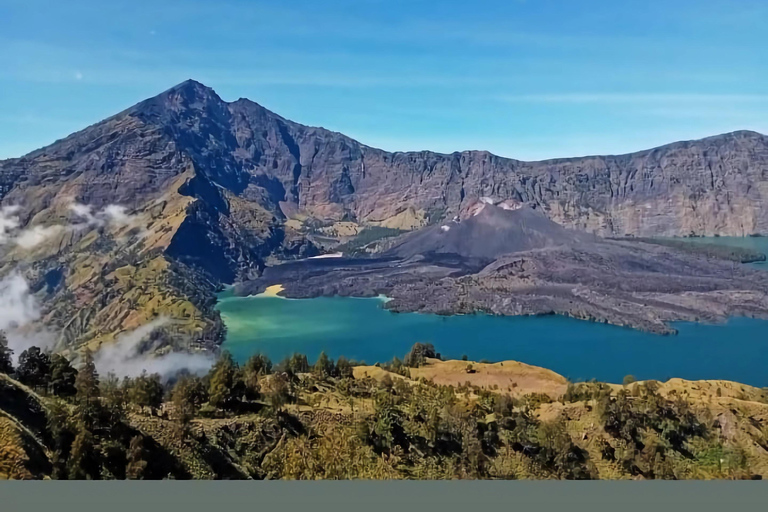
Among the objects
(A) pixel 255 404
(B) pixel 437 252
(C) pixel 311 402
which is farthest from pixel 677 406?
(B) pixel 437 252

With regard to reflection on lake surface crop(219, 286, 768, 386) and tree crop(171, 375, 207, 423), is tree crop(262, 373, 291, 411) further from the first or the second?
reflection on lake surface crop(219, 286, 768, 386)

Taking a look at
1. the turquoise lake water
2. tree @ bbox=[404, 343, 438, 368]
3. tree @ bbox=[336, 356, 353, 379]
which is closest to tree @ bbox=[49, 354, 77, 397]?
tree @ bbox=[336, 356, 353, 379]

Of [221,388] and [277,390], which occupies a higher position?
[221,388]

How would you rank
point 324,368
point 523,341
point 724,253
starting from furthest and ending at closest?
point 724,253
point 523,341
point 324,368

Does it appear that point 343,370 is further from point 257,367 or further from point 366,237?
point 366,237

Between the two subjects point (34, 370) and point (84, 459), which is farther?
point (34, 370)

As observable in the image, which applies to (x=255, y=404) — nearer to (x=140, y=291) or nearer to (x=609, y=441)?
(x=609, y=441)

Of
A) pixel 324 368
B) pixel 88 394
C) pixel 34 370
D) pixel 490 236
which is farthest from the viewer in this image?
pixel 490 236

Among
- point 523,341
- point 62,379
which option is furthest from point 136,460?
point 523,341
